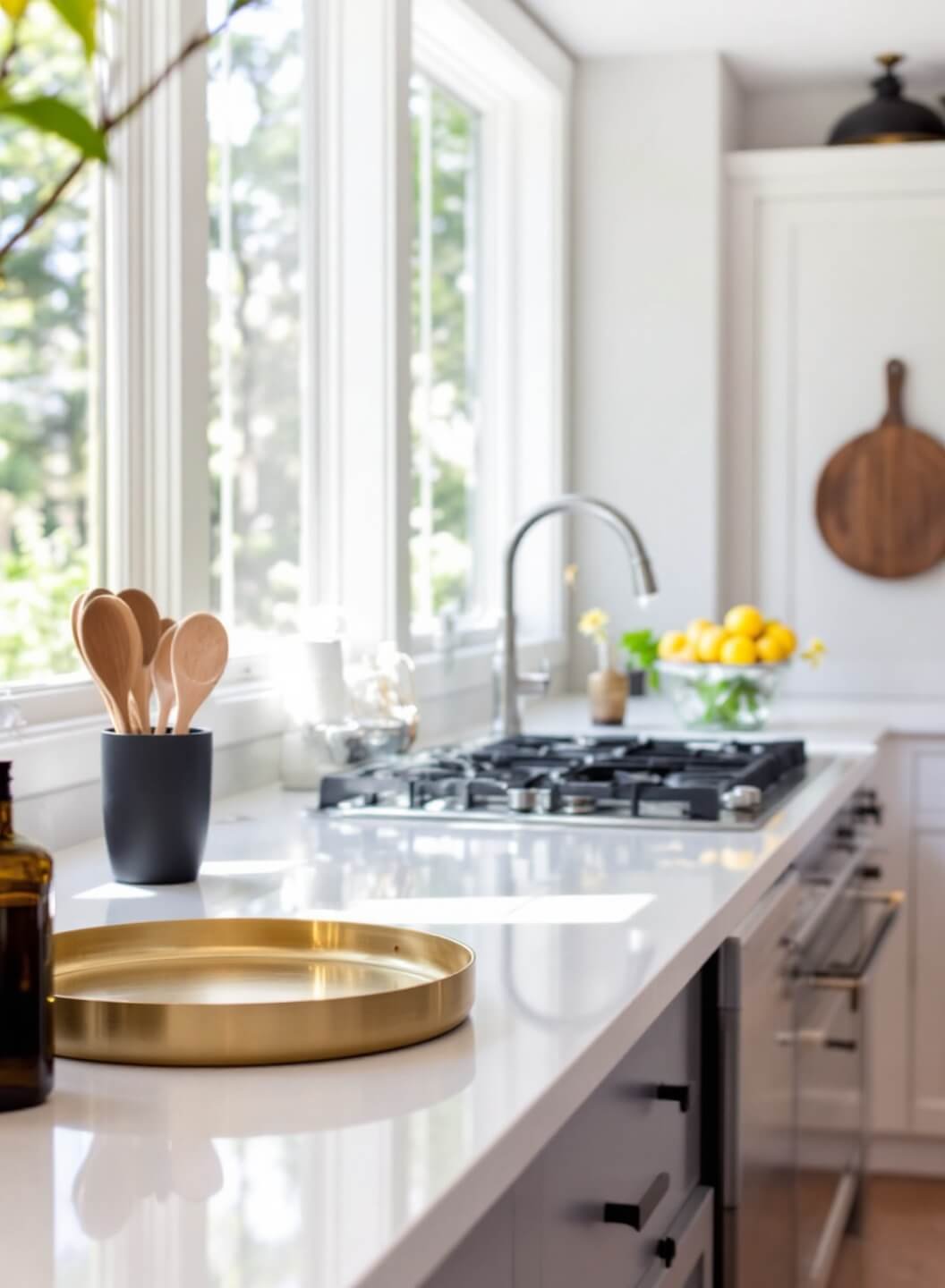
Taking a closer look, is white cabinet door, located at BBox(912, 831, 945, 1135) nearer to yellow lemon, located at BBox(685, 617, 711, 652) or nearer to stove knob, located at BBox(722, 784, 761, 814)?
yellow lemon, located at BBox(685, 617, 711, 652)

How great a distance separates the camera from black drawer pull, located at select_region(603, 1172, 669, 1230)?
1.26 m

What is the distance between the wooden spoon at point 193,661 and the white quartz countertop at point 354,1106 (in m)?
0.17

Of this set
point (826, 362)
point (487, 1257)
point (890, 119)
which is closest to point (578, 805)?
point (487, 1257)

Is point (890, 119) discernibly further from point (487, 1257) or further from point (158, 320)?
point (487, 1257)

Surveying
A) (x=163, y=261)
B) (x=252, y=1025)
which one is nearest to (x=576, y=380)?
(x=163, y=261)

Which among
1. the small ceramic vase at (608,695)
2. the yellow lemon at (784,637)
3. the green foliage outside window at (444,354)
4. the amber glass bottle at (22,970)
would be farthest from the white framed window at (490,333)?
the amber glass bottle at (22,970)

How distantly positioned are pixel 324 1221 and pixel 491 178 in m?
3.37

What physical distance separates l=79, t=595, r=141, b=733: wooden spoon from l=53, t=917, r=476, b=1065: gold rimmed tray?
0.40 meters

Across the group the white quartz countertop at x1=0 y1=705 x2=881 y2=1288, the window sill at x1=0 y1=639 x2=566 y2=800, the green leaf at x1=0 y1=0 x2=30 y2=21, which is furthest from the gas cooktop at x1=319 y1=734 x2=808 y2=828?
the green leaf at x1=0 y1=0 x2=30 y2=21

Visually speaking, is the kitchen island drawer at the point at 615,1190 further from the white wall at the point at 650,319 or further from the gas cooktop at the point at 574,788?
the white wall at the point at 650,319

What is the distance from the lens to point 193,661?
1562 mm

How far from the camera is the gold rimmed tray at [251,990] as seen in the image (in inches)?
37.8

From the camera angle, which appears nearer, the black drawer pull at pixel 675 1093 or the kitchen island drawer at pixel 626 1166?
the kitchen island drawer at pixel 626 1166

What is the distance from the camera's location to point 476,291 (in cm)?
380
